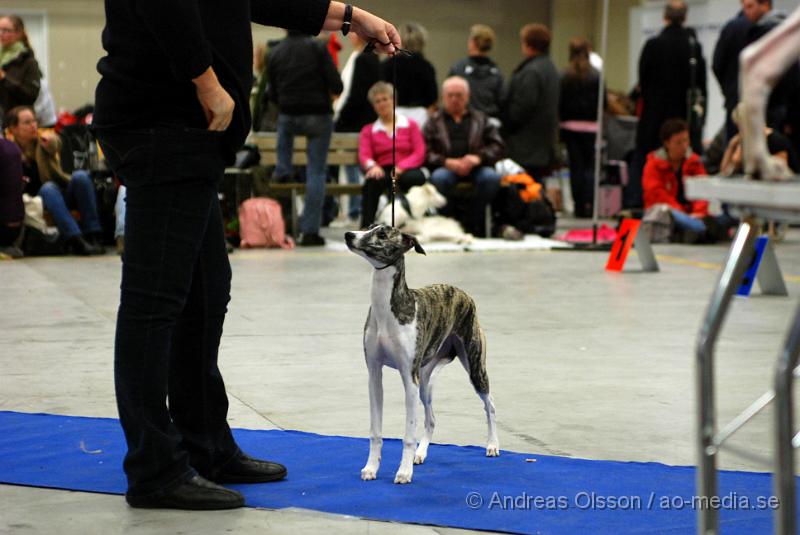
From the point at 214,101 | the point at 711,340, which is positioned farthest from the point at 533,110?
the point at 711,340

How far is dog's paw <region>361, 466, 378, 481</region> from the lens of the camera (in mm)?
3275

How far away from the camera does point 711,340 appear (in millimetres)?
1835

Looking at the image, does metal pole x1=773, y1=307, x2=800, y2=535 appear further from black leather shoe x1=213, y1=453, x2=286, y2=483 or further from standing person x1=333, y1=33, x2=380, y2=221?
standing person x1=333, y1=33, x2=380, y2=221

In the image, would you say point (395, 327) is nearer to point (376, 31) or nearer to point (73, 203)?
point (376, 31)

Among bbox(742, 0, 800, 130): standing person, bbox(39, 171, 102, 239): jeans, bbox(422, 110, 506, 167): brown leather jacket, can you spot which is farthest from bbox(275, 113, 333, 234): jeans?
bbox(742, 0, 800, 130): standing person

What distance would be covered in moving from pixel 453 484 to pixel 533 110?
9044mm

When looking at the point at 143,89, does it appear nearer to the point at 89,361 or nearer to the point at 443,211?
the point at 89,361

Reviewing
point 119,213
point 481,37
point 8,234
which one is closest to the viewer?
point 8,234

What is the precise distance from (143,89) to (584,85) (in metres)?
10.5

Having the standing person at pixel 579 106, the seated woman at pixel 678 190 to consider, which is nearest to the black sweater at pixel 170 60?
the seated woman at pixel 678 190

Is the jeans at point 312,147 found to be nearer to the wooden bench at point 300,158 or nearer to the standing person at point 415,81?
the wooden bench at point 300,158

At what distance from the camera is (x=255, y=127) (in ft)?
38.9

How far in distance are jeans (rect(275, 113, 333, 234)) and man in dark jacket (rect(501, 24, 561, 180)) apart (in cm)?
228

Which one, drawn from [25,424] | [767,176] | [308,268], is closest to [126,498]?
[25,424]
